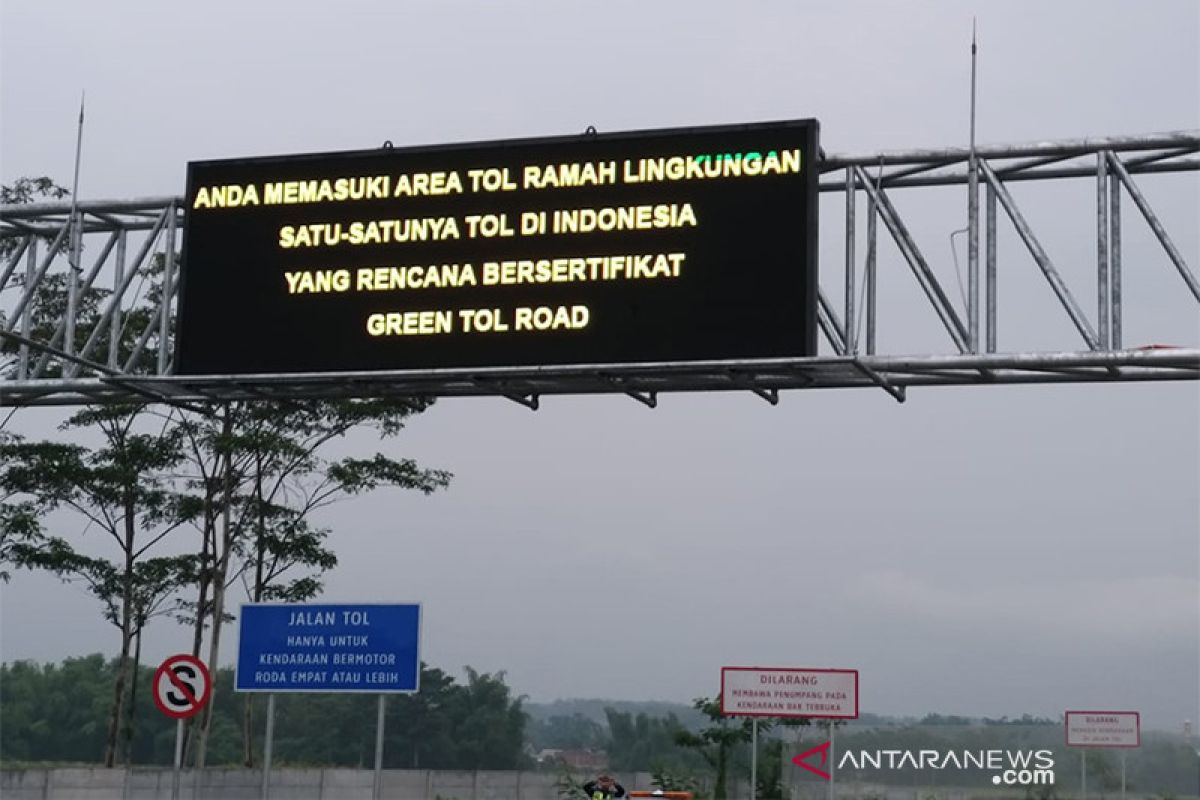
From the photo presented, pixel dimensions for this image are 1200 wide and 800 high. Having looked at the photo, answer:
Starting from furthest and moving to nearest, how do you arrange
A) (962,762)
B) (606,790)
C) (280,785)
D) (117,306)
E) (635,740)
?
(635,740)
(280,785)
(962,762)
(606,790)
(117,306)

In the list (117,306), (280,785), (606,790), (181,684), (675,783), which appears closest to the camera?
(181,684)

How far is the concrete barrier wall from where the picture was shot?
122 ft

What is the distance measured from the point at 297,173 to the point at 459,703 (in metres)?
65.1

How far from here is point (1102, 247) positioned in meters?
18.2

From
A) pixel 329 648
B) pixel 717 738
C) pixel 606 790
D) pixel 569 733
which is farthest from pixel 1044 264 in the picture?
pixel 569 733

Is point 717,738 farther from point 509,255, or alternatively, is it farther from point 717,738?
point 509,255

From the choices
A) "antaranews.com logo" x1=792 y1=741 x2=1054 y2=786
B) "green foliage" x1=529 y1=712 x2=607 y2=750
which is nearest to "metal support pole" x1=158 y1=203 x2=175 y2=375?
"antaranews.com logo" x1=792 y1=741 x2=1054 y2=786

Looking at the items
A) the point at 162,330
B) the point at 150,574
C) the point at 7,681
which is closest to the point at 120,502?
the point at 150,574

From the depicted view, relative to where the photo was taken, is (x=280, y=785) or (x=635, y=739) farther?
Result: (x=635, y=739)

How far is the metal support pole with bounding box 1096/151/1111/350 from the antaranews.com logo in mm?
21157

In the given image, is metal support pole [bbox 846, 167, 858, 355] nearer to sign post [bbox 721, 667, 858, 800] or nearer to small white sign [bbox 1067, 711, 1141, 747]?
sign post [bbox 721, 667, 858, 800]

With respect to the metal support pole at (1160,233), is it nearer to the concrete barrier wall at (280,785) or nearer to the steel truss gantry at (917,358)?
the steel truss gantry at (917,358)

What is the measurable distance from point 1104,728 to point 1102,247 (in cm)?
2648

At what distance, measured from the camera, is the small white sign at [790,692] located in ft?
91.2
